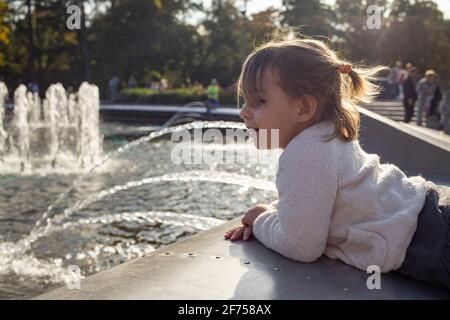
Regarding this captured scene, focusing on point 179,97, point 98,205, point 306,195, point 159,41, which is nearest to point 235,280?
point 306,195

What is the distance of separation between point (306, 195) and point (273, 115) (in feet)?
1.16

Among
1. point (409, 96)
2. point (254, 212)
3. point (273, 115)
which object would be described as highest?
point (273, 115)

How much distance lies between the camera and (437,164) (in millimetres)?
3557

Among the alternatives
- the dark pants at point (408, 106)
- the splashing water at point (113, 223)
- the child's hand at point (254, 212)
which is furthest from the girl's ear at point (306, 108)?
the dark pants at point (408, 106)

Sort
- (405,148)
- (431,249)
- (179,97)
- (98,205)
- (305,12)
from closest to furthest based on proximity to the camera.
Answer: (431,249) < (405,148) < (98,205) < (179,97) < (305,12)

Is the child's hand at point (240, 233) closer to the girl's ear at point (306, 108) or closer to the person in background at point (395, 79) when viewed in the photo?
the girl's ear at point (306, 108)

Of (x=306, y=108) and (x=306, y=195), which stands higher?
(x=306, y=108)

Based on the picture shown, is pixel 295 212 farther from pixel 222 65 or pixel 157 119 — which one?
pixel 222 65

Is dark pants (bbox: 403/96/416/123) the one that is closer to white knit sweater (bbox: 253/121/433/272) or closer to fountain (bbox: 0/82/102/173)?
fountain (bbox: 0/82/102/173)

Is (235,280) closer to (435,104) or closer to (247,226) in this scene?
(247,226)

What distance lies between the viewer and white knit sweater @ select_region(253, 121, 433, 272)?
1783 millimetres

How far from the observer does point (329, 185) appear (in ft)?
5.85
